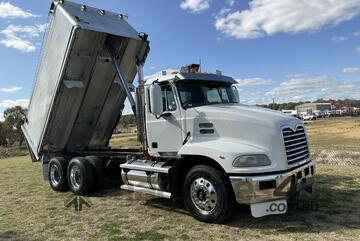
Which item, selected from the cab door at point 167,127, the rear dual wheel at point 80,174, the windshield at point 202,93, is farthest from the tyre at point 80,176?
the windshield at point 202,93

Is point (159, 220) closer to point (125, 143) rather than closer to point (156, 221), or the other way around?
point (156, 221)

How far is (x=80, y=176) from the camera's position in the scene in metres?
10.3

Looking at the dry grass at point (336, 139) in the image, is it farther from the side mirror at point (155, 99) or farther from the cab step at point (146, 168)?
the side mirror at point (155, 99)

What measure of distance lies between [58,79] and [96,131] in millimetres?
2613

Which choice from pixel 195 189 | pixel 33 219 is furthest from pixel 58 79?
pixel 195 189

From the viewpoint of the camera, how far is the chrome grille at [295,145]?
694cm

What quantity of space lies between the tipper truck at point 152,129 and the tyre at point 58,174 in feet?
0.09

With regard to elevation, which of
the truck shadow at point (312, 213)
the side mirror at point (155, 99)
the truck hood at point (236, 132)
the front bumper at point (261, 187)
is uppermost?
the side mirror at point (155, 99)

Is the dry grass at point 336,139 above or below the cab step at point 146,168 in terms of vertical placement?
below

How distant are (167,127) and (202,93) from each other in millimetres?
968

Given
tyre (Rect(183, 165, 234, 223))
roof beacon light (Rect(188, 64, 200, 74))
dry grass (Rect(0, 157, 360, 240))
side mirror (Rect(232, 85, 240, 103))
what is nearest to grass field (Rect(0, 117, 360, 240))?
dry grass (Rect(0, 157, 360, 240))

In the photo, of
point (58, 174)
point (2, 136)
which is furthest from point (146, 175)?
point (2, 136)

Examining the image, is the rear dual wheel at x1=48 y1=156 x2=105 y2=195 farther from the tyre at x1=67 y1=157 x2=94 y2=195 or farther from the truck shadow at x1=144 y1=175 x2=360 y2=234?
the truck shadow at x1=144 y1=175 x2=360 y2=234

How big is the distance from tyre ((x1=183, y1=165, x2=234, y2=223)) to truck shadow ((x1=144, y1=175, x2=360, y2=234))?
0.31 m
